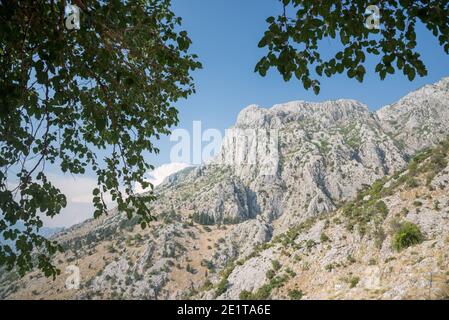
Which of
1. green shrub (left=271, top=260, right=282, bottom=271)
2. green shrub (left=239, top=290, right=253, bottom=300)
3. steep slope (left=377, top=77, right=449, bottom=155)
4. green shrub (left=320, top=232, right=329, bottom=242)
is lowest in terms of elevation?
green shrub (left=239, top=290, right=253, bottom=300)

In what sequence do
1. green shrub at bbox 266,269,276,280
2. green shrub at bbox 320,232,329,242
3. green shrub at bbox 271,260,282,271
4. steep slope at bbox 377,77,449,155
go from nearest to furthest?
1. green shrub at bbox 320,232,329,242
2. green shrub at bbox 266,269,276,280
3. green shrub at bbox 271,260,282,271
4. steep slope at bbox 377,77,449,155

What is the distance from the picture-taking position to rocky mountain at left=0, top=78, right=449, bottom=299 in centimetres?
2623

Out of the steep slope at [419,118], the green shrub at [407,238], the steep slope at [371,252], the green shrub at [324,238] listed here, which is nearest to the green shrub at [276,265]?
the steep slope at [371,252]

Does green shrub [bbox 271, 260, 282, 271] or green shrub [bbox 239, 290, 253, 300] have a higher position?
green shrub [bbox 271, 260, 282, 271]

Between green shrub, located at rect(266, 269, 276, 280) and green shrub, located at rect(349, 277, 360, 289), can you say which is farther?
green shrub, located at rect(266, 269, 276, 280)

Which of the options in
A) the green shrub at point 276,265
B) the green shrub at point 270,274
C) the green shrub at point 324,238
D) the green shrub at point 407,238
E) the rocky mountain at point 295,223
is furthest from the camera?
the green shrub at point 276,265

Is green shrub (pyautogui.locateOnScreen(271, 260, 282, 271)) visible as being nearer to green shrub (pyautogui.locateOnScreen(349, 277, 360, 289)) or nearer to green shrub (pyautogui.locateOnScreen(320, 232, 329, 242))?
green shrub (pyautogui.locateOnScreen(320, 232, 329, 242))

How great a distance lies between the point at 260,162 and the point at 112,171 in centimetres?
15283

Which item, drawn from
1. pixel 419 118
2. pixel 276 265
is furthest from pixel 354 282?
pixel 419 118

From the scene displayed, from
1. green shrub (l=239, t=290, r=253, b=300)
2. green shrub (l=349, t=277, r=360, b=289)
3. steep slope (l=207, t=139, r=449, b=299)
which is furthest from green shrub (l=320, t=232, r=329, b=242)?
green shrub (l=349, t=277, r=360, b=289)

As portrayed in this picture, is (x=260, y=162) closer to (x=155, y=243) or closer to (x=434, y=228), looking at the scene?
(x=155, y=243)

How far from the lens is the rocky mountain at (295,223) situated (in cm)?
2623

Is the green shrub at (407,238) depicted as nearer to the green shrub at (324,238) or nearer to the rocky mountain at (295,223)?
the rocky mountain at (295,223)

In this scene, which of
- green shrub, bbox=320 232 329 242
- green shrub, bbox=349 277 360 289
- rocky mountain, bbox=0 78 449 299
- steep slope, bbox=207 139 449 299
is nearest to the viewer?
steep slope, bbox=207 139 449 299
